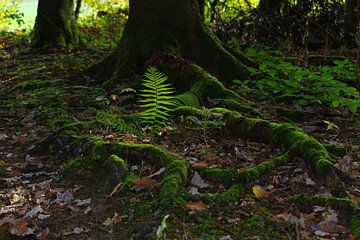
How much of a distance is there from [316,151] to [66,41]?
10.3m

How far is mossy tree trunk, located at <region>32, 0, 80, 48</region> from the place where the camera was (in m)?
12.2

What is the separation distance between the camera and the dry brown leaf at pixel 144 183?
3.74 metres

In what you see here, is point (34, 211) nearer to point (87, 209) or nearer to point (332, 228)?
point (87, 209)

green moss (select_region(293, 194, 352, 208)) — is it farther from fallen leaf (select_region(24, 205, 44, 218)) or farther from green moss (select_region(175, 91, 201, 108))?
green moss (select_region(175, 91, 201, 108))

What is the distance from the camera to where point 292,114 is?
5598 millimetres

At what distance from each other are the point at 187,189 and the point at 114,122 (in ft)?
5.63

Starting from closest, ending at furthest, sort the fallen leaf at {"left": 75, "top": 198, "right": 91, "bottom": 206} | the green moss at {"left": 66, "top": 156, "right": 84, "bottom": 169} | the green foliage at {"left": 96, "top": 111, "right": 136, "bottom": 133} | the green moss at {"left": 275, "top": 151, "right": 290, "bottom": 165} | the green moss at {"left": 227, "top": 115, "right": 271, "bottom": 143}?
the fallen leaf at {"left": 75, "top": 198, "right": 91, "bottom": 206}, the green moss at {"left": 275, "top": 151, "right": 290, "bottom": 165}, the green moss at {"left": 66, "top": 156, "right": 84, "bottom": 169}, the green moss at {"left": 227, "top": 115, "right": 271, "bottom": 143}, the green foliage at {"left": 96, "top": 111, "right": 136, "bottom": 133}

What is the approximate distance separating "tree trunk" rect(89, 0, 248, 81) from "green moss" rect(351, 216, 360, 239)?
4.09 meters

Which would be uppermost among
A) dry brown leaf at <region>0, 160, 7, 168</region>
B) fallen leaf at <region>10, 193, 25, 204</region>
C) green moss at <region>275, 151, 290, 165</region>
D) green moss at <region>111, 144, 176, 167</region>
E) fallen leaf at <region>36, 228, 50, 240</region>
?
green moss at <region>275, 151, 290, 165</region>

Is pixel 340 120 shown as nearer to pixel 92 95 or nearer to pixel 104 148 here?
pixel 104 148

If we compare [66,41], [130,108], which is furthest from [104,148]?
[66,41]

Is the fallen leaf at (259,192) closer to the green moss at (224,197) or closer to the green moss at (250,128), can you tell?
the green moss at (224,197)

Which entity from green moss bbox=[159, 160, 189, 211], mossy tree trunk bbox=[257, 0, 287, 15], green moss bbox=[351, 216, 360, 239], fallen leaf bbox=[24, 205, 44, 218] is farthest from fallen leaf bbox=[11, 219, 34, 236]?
mossy tree trunk bbox=[257, 0, 287, 15]

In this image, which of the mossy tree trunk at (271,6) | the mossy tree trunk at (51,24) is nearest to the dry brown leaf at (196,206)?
the mossy tree trunk at (271,6)
